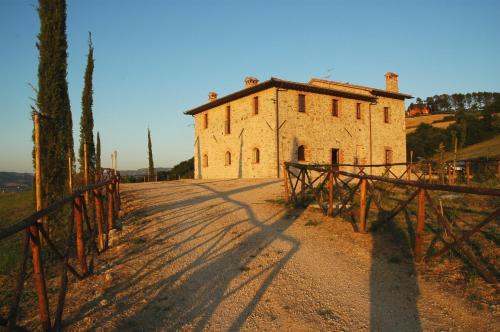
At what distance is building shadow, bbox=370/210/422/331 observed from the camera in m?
3.33

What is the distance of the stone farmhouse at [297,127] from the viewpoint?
66.3 feet

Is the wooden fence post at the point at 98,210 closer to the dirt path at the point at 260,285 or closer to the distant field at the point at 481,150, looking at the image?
the dirt path at the point at 260,285

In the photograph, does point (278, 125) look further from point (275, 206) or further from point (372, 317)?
point (372, 317)

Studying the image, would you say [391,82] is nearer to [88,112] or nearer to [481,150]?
[481,150]

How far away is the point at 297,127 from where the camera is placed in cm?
2073

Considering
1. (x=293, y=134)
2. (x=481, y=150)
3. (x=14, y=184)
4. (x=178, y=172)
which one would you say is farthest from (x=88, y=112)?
(x=481, y=150)

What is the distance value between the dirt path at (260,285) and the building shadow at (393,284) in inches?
0.5

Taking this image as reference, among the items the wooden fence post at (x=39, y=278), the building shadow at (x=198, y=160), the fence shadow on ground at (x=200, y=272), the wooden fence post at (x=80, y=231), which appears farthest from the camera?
the building shadow at (x=198, y=160)

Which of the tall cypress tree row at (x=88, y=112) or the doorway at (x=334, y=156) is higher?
the tall cypress tree row at (x=88, y=112)

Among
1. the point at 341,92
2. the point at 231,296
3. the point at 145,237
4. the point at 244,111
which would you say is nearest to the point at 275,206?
the point at 145,237

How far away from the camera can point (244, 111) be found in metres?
22.2

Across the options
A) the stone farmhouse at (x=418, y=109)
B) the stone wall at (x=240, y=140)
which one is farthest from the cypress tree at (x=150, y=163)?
the stone farmhouse at (x=418, y=109)

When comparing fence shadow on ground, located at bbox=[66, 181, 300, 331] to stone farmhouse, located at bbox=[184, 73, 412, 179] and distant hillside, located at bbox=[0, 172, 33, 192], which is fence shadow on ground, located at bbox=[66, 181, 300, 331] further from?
distant hillside, located at bbox=[0, 172, 33, 192]

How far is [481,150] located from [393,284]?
129 feet
